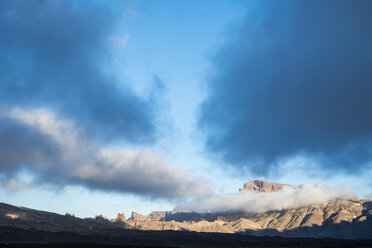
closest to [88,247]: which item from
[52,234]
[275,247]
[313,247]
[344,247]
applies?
A: [52,234]

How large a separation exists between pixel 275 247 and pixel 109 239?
99368mm

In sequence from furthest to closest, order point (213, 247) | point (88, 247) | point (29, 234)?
1. point (29, 234)
2. point (213, 247)
3. point (88, 247)

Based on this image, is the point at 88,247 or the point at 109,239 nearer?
the point at 88,247

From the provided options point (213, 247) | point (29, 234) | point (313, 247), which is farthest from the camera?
point (29, 234)

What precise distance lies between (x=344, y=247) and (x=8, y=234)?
591ft

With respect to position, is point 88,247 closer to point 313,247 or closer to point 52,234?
point 52,234

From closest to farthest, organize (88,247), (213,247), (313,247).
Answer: (88,247)
(313,247)
(213,247)

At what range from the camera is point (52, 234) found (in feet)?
645

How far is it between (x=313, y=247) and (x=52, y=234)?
151378 millimetres

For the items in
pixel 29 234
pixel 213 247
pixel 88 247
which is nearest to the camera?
pixel 88 247

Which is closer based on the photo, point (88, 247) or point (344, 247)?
point (88, 247)

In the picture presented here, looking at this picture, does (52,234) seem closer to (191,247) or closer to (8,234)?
(8,234)

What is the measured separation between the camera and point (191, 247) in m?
178

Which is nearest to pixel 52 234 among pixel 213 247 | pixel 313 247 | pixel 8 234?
pixel 8 234
